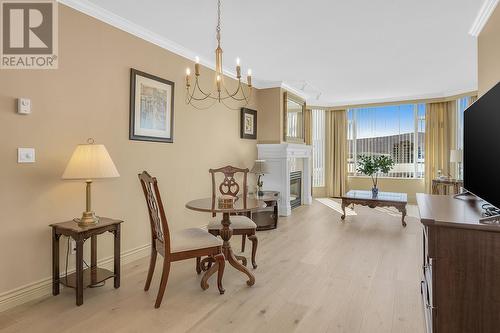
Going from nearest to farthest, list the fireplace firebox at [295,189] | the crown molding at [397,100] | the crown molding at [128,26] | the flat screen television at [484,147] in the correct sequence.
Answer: the flat screen television at [484,147] < the crown molding at [128,26] < the crown molding at [397,100] < the fireplace firebox at [295,189]

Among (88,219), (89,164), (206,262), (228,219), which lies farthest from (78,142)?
(206,262)

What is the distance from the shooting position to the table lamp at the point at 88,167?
238 centimetres

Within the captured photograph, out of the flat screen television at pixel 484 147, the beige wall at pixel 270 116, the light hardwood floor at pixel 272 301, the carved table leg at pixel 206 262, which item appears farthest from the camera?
the beige wall at pixel 270 116

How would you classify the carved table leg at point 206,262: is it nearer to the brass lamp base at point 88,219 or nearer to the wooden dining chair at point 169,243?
the wooden dining chair at point 169,243

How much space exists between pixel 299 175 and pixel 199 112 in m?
3.19

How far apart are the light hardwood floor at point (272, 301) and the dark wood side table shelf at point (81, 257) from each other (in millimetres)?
118

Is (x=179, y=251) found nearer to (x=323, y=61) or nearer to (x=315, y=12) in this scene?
(x=315, y=12)

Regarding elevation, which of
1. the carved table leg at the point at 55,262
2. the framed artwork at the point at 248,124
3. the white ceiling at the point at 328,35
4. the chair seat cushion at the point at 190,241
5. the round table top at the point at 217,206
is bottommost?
→ the carved table leg at the point at 55,262

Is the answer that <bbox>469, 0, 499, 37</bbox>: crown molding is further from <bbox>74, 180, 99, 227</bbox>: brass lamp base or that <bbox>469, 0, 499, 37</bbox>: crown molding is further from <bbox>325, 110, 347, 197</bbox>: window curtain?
<bbox>325, 110, 347, 197</bbox>: window curtain

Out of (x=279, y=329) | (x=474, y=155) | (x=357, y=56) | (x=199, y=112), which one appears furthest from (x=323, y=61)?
(x=279, y=329)

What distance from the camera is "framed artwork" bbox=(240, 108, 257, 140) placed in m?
5.15

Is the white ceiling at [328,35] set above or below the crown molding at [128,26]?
above

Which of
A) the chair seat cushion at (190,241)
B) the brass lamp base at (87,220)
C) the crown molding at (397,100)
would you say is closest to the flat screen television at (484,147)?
the chair seat cushion at (190,241)

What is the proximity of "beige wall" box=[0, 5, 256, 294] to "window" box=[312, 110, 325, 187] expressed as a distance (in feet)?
15.5
